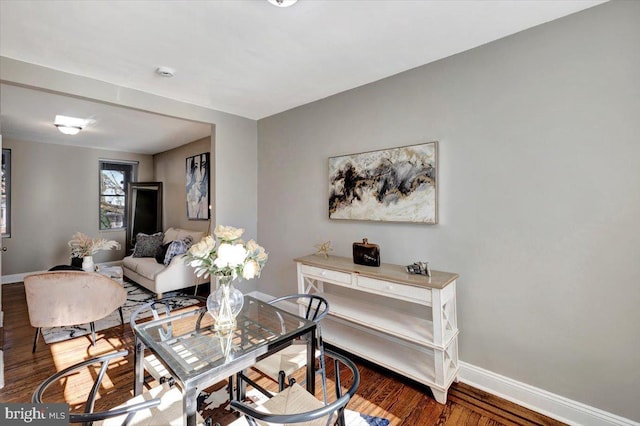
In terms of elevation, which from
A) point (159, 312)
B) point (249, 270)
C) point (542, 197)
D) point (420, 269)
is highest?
point (542, 197)

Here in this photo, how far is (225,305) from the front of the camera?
5.08ft

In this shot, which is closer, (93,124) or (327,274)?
(327,274)

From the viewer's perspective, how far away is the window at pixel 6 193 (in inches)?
193

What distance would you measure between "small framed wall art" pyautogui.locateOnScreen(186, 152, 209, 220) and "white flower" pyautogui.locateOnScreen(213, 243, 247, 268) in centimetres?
364

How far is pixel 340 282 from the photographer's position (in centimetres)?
245

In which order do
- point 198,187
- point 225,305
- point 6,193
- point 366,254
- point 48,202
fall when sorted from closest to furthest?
point 225,305 → point 366,254 → point 6,193 → point 198,187 → point 48,202

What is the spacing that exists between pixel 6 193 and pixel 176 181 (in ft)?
8.72

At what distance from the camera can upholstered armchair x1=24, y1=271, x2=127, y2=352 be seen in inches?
101

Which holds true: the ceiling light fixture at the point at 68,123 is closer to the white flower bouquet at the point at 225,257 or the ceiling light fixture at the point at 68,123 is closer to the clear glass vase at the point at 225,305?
the white flower bouquet at the point at 225,257

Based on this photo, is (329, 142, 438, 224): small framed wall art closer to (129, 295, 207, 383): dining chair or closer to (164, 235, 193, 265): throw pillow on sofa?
(129, 295, 207, 383): dining chair

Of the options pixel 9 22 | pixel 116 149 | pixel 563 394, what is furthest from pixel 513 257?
pixel 116 149

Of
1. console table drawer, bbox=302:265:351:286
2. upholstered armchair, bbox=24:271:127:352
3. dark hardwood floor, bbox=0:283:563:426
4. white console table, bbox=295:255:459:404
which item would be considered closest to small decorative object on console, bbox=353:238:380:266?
white console table, bbox=295:255:459:404

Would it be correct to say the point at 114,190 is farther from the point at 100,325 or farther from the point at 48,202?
the point at 100,325

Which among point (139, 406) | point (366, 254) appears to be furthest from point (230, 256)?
point (366, 254)
